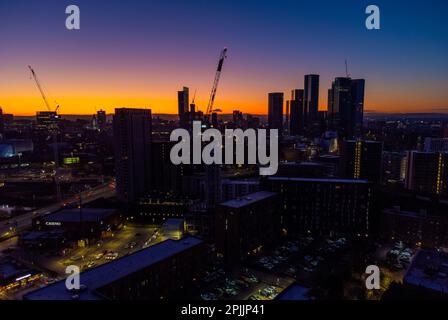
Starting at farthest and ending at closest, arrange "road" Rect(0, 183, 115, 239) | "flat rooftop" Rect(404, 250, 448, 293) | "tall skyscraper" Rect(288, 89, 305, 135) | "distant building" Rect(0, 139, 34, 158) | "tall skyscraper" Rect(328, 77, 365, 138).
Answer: "tall skyscraper" Rect(288, 89, 305, 135) < "tall skyscraper" Rect(328, 77, 365, 138) < "distant building" Rect(0, 139, 34, 158) < "road" Rect(0, 183, 115, 239) < "flat rooftop" Rect(404, 250, 448, 293)

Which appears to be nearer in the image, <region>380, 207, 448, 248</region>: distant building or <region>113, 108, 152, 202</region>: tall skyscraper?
<region>380, 207, 448, 248</region>: distant building

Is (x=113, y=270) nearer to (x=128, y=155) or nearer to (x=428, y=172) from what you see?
(x=128, y=155)

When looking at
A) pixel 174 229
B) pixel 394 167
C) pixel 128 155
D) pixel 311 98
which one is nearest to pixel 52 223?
pixel 174 229

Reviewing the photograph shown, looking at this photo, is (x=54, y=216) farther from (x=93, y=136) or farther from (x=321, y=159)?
(x=93, y=136)

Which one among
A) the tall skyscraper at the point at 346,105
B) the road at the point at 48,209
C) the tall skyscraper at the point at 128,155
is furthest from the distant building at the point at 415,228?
the tall skyscraper at the point at 346,105

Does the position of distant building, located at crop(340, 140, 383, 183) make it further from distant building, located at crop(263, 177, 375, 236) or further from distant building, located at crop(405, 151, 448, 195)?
distant building, located at crop(263, 177, 375, 236)

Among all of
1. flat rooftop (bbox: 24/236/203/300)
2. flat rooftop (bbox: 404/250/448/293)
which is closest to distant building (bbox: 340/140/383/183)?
flat rooftop (bbox: 404/250/448/293)
